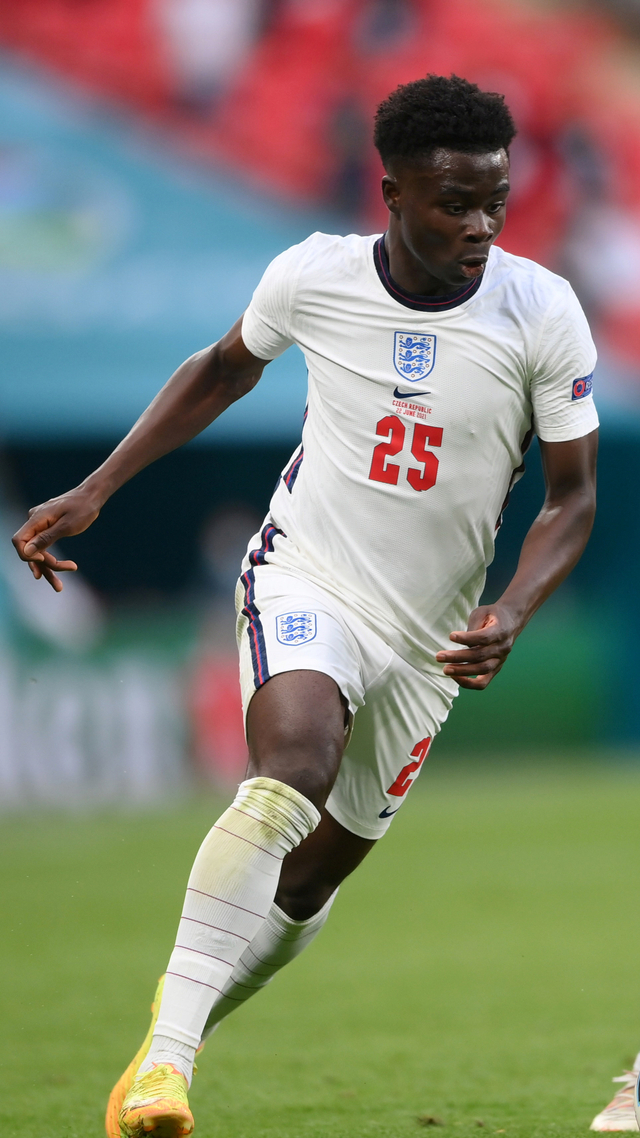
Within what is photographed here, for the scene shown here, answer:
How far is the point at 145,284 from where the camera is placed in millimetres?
16734

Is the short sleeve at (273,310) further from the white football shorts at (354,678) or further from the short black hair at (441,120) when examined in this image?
the white football shorts at (354,678)

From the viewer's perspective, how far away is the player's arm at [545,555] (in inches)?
137

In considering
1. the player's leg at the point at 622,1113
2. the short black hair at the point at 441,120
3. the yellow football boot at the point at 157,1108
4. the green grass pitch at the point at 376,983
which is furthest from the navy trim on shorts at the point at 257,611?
the player's leg at the point at 622,1113

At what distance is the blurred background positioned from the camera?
14852 millimetres

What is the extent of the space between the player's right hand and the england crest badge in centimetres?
90

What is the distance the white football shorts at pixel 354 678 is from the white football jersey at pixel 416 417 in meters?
0.07

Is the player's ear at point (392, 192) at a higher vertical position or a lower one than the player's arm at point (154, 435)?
higher

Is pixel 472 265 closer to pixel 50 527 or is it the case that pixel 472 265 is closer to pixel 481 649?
pixel 481 649

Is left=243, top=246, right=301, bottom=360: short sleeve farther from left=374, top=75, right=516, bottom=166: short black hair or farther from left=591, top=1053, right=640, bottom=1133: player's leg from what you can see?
left=591, top=1053, right=640, bottom=1133: player's leg

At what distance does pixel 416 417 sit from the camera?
4.01 m

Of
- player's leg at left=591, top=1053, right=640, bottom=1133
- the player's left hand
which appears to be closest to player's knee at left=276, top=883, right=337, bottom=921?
player's leg at left=591, top=1053, right=640, bottom=1133

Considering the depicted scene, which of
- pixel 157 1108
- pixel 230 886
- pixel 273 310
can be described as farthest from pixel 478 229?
pixel 157 1108

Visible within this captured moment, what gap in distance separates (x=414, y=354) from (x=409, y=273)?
0.72ft

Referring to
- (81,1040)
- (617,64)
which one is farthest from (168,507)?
(81,1040)
